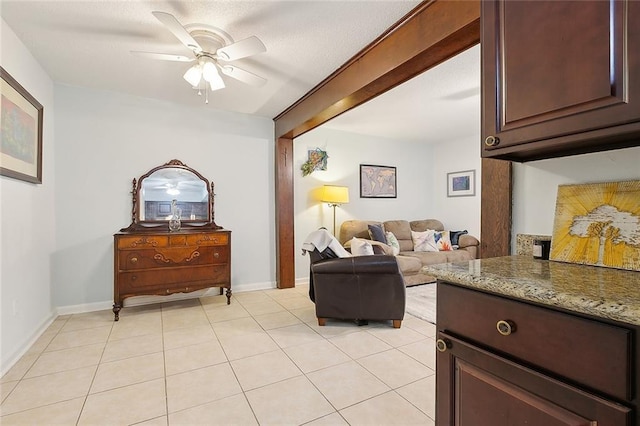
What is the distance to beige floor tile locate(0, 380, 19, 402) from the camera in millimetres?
1807

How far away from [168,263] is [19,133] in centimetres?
160

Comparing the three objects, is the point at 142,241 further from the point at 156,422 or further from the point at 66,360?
the point at 156,422

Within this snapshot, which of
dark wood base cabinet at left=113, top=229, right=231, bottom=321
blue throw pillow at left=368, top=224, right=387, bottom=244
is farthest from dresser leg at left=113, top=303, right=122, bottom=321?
blue throw pillow at left=368, top=224, right=387, bottom=244

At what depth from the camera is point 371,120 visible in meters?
4.52

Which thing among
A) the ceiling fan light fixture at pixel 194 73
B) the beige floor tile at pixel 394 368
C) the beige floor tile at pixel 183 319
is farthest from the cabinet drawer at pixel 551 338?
the beige floor tile at pixel 183 319

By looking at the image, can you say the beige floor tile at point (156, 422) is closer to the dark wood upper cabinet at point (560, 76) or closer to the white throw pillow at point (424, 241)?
the dark wood upper cabinet at point (560, 76)

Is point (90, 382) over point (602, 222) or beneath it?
beneath

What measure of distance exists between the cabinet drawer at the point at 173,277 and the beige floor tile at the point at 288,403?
70.5 inches

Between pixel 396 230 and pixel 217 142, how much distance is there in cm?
306

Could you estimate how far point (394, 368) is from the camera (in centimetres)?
211

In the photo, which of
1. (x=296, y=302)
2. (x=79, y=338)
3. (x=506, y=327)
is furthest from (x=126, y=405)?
(x=296, y=302)

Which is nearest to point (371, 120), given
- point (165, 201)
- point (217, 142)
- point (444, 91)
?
point (444, 91)

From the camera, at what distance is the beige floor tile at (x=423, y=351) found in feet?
7.23

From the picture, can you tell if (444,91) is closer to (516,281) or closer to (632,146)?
(632,146)
